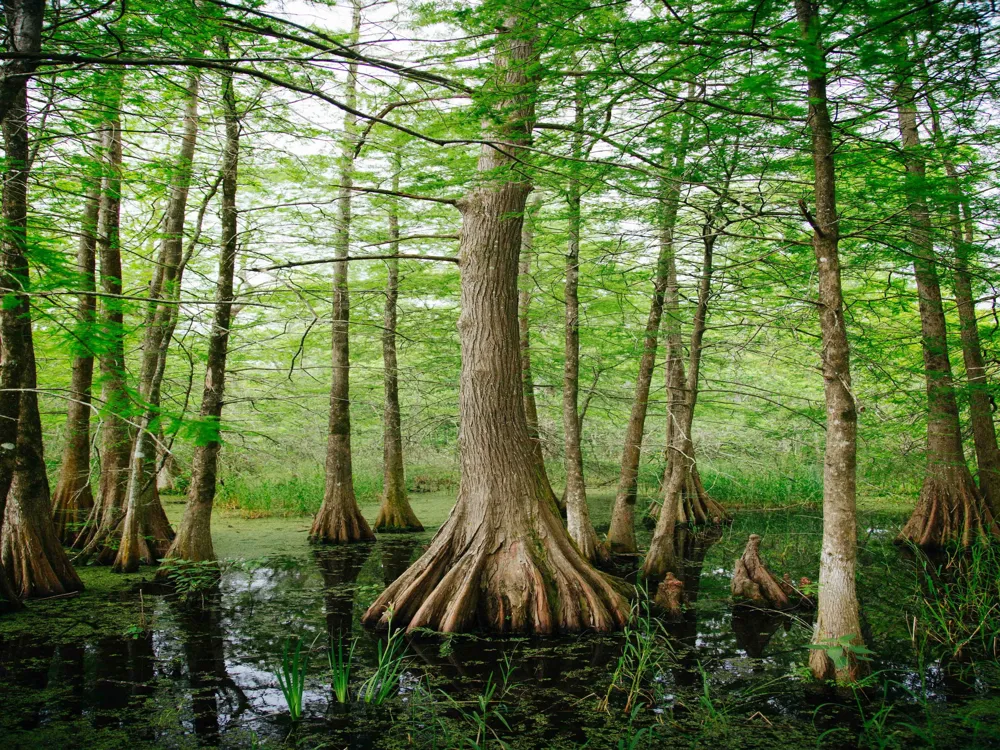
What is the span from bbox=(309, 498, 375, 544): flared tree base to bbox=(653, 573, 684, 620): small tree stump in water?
5.41 meters

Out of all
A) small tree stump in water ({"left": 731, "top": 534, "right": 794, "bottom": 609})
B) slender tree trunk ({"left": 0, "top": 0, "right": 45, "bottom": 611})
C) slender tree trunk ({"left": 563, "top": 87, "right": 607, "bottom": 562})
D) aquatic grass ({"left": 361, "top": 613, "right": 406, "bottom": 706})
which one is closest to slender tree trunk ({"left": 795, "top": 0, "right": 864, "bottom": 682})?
small tree stump in water ({"left": 731, "top": 534, "right": 794, "bottom": 609})

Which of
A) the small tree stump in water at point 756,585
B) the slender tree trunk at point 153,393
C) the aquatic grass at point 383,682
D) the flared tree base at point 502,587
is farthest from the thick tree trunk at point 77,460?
the small tree stump in water at point 756,585

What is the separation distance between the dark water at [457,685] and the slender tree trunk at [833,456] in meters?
0.36

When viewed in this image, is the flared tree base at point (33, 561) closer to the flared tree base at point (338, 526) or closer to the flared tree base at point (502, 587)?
the flared tree base at point (502, 587)

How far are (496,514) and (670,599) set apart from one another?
1.88 m

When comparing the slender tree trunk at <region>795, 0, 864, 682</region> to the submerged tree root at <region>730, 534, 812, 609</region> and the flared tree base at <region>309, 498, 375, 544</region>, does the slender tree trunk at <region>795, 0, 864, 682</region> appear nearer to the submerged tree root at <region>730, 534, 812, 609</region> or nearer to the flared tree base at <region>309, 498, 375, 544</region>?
Answer: the submerged tree root at <region>730, 534, 812, 609</region>

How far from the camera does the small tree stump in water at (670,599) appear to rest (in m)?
6.00

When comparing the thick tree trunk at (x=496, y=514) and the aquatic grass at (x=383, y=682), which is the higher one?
the thick tree trunk at (x=496, y=514)

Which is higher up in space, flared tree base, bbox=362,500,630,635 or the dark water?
flared tree base, bbox=362,500,630,635

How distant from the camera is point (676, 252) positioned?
833cm

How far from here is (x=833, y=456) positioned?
416 centimetres

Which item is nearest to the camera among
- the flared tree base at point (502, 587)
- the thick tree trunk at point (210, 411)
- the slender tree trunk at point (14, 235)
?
the slender tree trunk at point (14, 235)

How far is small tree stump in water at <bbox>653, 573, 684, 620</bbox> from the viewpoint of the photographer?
6.00 m

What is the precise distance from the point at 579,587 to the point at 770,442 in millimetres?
7490
